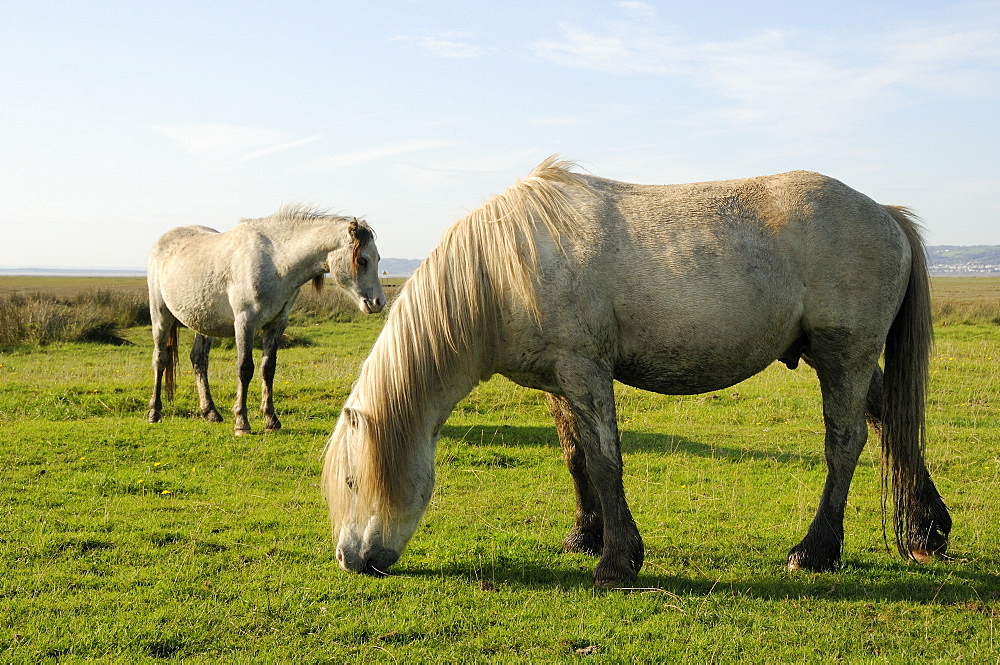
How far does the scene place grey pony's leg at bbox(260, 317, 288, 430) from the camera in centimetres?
912

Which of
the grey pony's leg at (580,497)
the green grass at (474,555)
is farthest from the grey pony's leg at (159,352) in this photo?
the grey pony's leg at (580,497)

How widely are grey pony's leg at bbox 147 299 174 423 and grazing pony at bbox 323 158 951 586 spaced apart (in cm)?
605

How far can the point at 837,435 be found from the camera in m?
4.87

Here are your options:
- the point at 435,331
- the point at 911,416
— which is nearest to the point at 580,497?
the point at 435,331

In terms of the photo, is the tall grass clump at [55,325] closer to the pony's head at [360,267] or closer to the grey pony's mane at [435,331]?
the pony's head at [360,267]

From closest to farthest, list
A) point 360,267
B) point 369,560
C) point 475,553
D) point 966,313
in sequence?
point 369,560 < point 475,553 < point 360,267 < point 966,313

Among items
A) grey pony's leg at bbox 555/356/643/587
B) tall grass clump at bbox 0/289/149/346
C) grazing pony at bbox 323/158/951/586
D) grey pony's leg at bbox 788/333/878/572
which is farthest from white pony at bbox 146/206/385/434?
tall grass clump at bbox 0/289/149/346

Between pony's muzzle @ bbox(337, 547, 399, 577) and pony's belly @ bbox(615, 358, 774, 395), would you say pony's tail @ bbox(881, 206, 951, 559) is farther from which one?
pony's muzzle @ bbox(337, 547, 399, 577)

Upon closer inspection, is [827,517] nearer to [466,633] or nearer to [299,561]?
[466,633]

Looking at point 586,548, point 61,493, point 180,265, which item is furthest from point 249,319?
point 586,548

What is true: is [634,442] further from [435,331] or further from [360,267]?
[435,331]

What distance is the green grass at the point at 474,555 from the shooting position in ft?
12.5

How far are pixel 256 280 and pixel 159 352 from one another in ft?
6.18

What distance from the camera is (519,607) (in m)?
4.22
